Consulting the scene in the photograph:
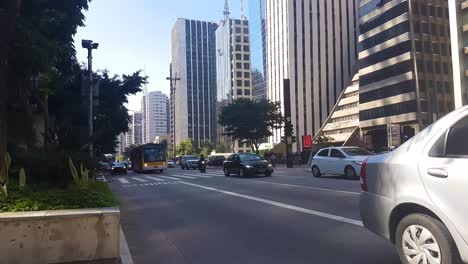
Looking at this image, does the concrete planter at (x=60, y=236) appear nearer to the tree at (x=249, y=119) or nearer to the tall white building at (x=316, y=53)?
the tree at (x=249, y=119)

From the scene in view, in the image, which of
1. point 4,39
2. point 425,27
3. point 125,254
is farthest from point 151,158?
point 425,27

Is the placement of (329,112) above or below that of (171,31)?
below

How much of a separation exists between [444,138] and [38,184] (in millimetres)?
6071

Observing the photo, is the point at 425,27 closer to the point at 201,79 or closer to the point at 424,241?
the point at 201,79

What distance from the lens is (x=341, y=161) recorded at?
2112 centimetres

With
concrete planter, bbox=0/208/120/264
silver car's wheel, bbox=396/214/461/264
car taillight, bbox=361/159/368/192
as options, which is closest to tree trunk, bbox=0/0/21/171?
concrete planter, bbox=0/208/120/264

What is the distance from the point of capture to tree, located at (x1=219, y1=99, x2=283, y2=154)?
55.8 meters

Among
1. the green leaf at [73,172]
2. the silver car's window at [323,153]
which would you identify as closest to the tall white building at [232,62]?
the silver car's window at [323,153]

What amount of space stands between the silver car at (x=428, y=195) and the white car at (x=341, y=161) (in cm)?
1466

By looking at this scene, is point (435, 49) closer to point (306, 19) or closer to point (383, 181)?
point (306, 19)

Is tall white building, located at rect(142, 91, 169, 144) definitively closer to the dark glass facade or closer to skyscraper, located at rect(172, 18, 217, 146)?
skyscraper, located at rect(172, 18, 217, 146)

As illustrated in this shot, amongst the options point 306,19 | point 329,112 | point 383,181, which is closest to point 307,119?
point 329,112

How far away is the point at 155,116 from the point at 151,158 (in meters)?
110

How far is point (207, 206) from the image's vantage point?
479 inches
